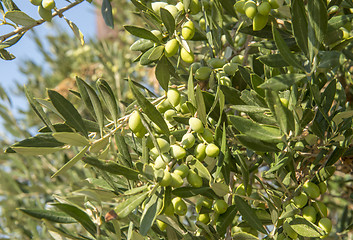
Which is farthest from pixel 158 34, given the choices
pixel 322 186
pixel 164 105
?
pixel 322 186

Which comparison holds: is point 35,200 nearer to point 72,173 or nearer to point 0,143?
point 72,173

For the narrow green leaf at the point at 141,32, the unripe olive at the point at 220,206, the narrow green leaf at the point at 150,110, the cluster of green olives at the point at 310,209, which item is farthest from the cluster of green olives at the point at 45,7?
the cluster of green olives at the point at 310,209

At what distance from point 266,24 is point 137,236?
521mm

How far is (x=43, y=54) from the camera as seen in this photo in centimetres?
300

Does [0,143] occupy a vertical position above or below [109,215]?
below

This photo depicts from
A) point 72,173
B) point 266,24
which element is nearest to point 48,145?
point 266,24

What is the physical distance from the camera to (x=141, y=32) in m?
0.80

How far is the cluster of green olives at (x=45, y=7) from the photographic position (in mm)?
915

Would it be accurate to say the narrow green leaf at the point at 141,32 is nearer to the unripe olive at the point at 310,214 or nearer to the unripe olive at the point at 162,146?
the unripe olive at the point at 162,146

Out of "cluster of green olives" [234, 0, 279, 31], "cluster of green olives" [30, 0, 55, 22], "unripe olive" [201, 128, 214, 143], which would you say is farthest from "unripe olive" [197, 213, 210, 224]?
"cluster of green olives" [30, 0, 55, 22]

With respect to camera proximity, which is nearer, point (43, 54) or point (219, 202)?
point (219, 202)

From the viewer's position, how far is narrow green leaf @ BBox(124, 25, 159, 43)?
0.79m

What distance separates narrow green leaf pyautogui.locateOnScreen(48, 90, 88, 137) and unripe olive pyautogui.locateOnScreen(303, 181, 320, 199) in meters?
0.46

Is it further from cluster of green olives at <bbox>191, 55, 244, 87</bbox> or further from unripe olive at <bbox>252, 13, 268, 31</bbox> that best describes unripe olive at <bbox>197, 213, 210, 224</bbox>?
unripe olive at <bbox>252, 13, 268, 31</bbox>
